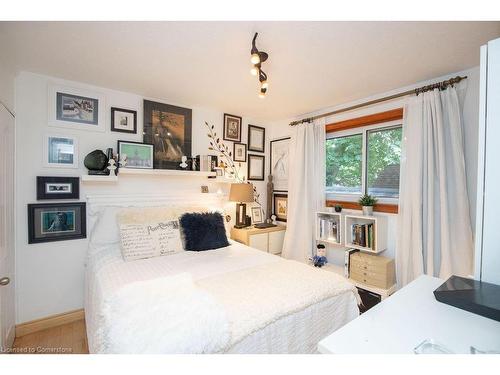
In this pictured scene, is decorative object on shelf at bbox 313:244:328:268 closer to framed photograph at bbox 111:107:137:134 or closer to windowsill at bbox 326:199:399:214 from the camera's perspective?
windowsill at bbox 326:199:399:214

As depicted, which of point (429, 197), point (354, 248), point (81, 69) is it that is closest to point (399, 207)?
point (429, 197)

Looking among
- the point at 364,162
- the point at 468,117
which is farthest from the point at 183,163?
the point at 468,117

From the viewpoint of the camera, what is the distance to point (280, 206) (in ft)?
12.0

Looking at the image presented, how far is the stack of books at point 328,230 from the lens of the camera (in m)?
2.85

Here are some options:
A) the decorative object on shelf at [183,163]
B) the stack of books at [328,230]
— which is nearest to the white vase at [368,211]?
the stack of books at [328,230]

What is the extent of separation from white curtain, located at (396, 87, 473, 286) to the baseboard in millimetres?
3155

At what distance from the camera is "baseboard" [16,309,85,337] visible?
2047mm

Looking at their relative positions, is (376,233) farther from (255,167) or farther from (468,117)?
(255,167)

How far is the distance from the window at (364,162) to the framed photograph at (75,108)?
2.72 meters

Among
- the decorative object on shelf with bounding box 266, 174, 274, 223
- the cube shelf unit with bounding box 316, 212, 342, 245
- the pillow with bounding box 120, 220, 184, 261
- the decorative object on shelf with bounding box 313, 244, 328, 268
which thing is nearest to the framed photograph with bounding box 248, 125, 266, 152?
the decorative object on shelf with bounding box 266, 174, 274, 223

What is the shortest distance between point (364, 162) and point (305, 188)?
0.77 m

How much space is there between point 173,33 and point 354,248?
8.78 feet
